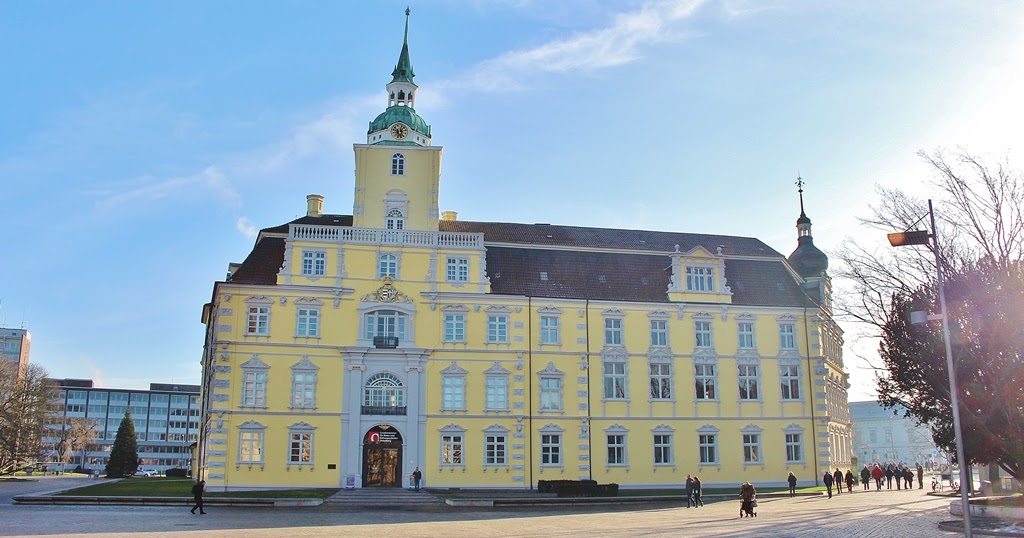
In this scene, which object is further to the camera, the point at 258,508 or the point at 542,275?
the point at 542,275

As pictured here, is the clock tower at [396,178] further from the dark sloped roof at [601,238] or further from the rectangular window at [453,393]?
the rectangular window at [453,393]

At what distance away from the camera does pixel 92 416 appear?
547ft

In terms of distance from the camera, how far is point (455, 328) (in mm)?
51312

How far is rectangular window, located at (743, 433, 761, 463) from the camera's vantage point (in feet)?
175

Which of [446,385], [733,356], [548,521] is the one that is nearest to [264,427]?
[446,385]

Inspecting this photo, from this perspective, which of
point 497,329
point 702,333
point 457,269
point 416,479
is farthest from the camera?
point 702,333

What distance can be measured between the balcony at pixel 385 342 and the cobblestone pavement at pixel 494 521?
14.0 metres

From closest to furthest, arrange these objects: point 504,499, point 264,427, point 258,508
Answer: point 258,508, point 504,499, point 264,427

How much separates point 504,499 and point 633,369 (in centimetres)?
1541

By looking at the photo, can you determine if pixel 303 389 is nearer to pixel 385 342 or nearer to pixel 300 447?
pixel 300 447

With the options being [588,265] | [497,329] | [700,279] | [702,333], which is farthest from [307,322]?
[700,279]

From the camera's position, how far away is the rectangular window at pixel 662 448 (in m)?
52.4

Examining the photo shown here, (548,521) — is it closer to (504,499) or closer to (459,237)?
(504,499)

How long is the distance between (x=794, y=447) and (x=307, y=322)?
30.6 metres
